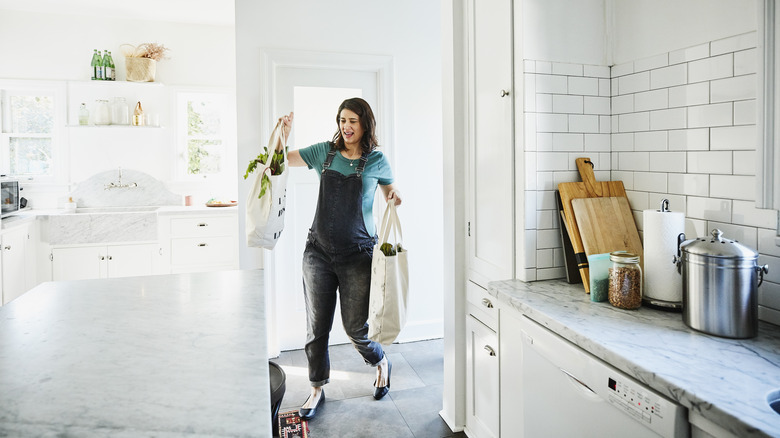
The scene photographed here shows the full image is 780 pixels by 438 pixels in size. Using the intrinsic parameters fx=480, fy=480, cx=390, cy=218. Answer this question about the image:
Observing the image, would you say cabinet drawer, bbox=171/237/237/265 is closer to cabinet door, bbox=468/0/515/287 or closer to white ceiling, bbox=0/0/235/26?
white ceiling, bbox=0/0/235/26

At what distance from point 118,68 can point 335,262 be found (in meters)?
3.67

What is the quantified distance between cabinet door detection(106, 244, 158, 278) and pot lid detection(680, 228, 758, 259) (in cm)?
419

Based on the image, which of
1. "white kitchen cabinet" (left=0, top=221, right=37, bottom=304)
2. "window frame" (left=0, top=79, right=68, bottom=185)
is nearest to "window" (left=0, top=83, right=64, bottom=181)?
"window frame" (left=0, top=79, right=68, bottom=185)

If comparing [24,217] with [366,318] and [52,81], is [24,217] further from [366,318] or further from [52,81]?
[366,318]

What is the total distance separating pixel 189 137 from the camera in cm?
493

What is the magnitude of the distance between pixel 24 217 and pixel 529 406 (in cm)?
427

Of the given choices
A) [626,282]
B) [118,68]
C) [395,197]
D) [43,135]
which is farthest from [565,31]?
[43,135]

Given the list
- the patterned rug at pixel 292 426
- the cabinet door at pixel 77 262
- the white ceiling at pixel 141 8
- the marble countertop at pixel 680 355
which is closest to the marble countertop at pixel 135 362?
the marble countertop at pixel 680 355

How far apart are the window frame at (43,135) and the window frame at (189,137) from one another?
38.6 inches

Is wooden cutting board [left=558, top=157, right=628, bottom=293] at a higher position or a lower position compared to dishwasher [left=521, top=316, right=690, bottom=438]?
higher

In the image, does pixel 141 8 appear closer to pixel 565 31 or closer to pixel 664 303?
pixel 565 31

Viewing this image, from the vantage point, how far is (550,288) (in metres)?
1.72

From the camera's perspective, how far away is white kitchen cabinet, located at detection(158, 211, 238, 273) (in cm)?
432

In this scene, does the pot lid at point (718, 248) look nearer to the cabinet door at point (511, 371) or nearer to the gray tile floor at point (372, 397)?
the cabinet door at point (511, 371)
